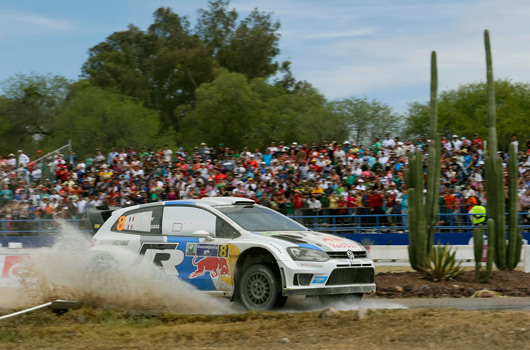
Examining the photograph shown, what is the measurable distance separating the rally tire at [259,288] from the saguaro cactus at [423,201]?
5265mm

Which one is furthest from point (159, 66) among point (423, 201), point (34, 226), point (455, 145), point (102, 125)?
point (423, 201)

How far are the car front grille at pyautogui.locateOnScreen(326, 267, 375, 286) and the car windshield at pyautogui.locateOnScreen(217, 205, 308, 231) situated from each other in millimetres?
1329

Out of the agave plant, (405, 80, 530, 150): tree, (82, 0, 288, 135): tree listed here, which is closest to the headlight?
the agave plant

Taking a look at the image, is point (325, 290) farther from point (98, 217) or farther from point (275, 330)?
point (98, 217)

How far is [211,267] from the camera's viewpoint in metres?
10.6

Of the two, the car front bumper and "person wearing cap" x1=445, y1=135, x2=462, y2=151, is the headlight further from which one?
"person wearing cap" x1=445, y1=135, x2=462, y2=151

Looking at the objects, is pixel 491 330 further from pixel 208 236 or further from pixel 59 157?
pixel 59 157

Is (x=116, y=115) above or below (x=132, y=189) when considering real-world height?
above

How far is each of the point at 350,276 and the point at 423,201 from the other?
4913 mm

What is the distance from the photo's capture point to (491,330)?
7.93 metres

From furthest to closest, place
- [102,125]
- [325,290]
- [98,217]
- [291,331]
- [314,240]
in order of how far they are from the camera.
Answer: [102,125], [98,217], [314,240], [325,290], [291,331]

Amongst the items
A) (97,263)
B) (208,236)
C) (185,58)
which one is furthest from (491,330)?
(185,58)

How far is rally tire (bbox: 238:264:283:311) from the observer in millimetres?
10047

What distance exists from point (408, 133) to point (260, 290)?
48.4m
